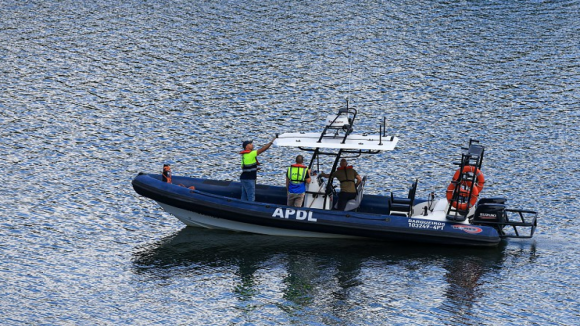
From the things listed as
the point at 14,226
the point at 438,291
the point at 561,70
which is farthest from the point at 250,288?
the point at 561,70

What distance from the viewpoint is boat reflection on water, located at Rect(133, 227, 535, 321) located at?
62.7 ft

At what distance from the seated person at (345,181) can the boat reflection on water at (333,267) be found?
0.98 meters

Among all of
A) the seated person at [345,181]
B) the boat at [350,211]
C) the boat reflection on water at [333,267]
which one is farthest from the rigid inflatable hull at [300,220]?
the seated person at [345,181]

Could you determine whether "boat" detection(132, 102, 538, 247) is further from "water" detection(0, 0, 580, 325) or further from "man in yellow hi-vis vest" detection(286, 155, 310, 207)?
"water" detection(0, 0, 580, 325)

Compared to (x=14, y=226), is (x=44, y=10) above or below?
above

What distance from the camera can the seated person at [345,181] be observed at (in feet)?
72.6

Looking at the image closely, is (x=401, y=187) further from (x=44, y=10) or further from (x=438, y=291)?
(x=44, y=10)

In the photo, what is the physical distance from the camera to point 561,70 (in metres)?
38.8

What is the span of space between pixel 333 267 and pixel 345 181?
92.8 inches

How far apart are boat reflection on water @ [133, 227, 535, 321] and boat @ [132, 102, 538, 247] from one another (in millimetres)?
328

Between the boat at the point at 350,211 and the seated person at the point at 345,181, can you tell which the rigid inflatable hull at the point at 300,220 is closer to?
the boat at the point at 350,211

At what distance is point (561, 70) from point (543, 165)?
11.7 meters

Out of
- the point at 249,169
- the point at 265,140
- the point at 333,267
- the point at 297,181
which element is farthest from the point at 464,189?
the point at 265,140

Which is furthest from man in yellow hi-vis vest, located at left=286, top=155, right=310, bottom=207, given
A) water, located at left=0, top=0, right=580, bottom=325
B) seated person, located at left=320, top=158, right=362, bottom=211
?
water, located at left=0, top=0, right=580, bottom=325
